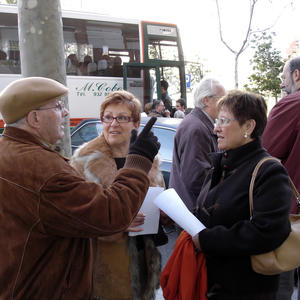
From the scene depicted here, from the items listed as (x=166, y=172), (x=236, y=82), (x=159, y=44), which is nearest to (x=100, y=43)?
(x=159, y=44)

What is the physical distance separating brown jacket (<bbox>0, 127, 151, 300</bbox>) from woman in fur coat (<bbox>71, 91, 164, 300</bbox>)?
0.56 metres

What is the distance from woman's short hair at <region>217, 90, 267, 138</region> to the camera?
2098 mm

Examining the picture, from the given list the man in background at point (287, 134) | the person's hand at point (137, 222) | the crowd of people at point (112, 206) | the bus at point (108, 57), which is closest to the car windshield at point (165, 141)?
the man in background at point (287, 134)

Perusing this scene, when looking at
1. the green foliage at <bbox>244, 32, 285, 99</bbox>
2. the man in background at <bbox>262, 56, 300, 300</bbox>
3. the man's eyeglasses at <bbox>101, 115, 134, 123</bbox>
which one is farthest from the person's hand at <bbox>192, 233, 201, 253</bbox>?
the green foliage at <bbox>244, 32, 285, 99</bbox>

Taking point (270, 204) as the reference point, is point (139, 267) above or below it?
below

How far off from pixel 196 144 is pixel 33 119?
1616 mm

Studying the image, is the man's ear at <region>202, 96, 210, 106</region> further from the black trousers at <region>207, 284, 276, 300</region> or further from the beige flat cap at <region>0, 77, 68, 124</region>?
the beige flat cap at <region>0, 77, 68, 124</region>

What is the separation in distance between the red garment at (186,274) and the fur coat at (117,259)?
0.98ft

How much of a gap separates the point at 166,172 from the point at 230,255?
2.90 metres

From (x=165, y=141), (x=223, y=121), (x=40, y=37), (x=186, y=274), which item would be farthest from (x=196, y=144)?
(x=165, y=141)

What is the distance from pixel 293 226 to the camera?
1978 mm

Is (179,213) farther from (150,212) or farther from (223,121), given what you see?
(223,121)

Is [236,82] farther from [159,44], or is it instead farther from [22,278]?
[22,278]

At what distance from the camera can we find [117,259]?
2289mm
